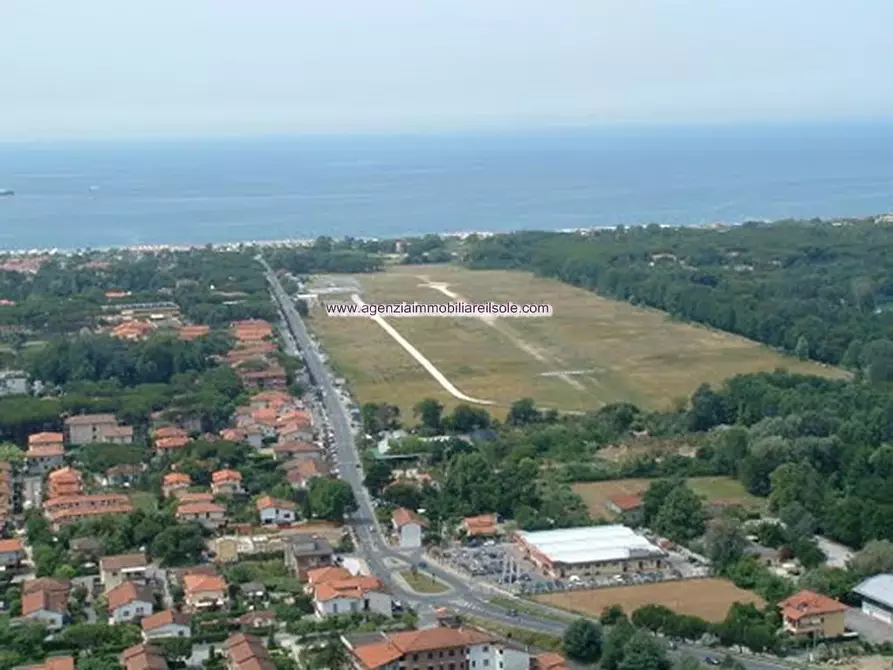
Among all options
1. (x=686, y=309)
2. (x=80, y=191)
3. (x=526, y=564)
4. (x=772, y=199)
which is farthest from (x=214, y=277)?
(x=80, y=191)

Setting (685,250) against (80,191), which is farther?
(80,191)

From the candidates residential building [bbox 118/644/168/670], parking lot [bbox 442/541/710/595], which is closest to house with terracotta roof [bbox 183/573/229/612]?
residential building [bbox 118/644/168/670]

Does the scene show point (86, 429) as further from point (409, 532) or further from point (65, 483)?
point (409, 532)

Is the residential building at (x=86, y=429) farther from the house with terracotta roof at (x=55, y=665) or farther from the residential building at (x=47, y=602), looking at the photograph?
the house with terracotta roof at (x=55, y=665)

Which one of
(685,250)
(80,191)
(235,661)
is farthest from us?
(80,191)

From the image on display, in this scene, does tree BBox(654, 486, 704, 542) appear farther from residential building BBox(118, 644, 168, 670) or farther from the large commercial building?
residential building BBox(118, 644, 168, 670)

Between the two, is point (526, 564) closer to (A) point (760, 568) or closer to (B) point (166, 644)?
(A) point (760, 568)
